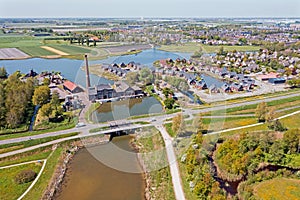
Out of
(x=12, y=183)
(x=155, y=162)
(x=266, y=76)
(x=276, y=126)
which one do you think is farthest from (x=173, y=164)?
(x=266, y=76)

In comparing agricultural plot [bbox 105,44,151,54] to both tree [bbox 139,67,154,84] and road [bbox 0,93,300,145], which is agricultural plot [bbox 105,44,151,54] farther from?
road [bbox 0,93,300,145]

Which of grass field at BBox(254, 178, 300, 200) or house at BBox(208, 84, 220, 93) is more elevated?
house at BBox(208, 84, 220, 93)

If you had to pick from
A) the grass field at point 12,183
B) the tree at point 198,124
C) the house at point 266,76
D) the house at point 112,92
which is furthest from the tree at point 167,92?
the house at point 266,76

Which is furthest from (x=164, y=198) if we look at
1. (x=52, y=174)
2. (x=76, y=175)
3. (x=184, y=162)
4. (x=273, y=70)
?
(x=273, y=70)

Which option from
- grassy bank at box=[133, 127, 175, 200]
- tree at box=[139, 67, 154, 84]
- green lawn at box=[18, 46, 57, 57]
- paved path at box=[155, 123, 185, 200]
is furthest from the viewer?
green lawn at box=[18, 46, 57, 57]

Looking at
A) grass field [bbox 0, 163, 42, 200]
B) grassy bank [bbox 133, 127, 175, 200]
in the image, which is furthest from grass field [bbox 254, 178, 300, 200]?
grass field [bbox 0, 163, 42, 200]

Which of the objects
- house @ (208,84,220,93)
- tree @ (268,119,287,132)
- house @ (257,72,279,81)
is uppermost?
house @ (257,72,279,81)

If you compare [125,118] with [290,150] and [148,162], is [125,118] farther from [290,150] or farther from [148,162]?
[290,150]
